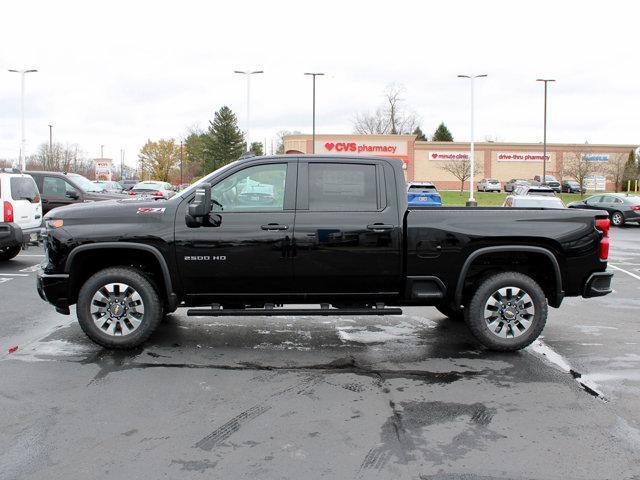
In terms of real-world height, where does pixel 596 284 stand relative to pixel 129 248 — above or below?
below

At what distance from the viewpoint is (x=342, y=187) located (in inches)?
260

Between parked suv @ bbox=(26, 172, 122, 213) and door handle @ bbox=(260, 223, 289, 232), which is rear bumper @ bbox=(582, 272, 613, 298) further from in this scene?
parked suv @ bbox=(26, 172, 122, 213)

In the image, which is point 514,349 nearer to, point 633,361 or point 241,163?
point 633,361

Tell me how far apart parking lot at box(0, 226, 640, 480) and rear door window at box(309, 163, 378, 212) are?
151 centimetres

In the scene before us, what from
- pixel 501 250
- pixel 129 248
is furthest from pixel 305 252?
pixel 501 250

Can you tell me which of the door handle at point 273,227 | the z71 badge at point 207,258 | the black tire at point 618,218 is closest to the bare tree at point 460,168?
the black tire at point 618,218

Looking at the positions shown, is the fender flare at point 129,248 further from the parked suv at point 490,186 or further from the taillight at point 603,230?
the parked suv at point 490,186

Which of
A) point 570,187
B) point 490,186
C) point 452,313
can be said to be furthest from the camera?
point 490,186

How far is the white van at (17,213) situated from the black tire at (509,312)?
9.52 m

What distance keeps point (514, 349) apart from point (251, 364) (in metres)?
2.67

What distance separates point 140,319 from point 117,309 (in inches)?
9.9

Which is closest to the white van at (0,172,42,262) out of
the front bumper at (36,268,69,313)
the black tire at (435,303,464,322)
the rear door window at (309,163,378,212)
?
the front bumper at (36,268,69,313)

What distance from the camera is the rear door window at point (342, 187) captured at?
6.52 metres

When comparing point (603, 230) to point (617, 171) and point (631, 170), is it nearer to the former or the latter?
point (631, 170)
